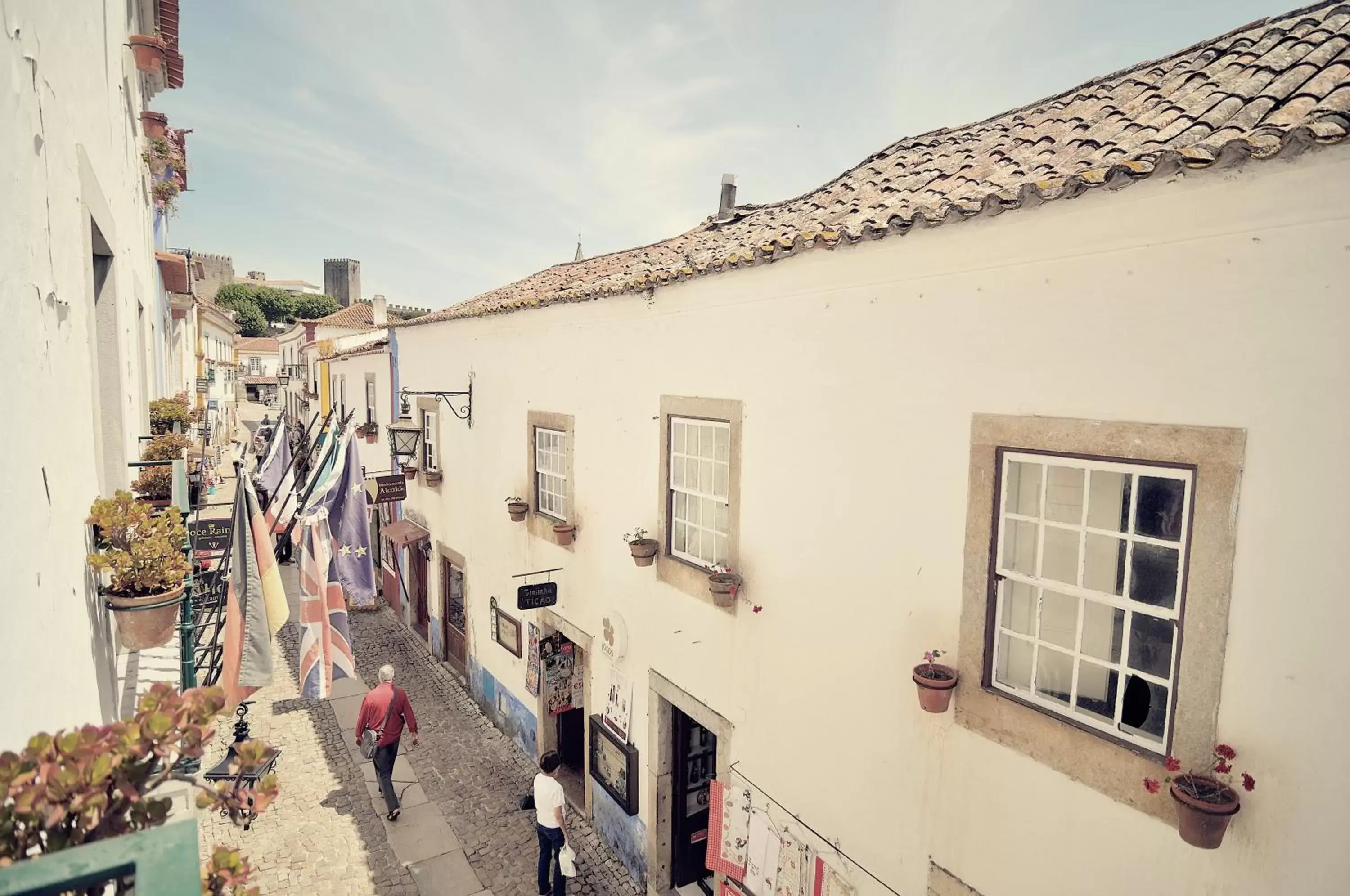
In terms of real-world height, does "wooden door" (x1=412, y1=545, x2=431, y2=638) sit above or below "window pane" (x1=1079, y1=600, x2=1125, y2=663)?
below

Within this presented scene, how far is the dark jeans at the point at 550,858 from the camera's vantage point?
711cm

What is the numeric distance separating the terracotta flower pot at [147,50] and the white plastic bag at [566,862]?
8474 mm

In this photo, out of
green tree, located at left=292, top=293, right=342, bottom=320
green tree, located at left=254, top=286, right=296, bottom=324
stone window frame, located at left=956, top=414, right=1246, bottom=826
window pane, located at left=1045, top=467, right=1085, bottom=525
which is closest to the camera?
stone window frame, located at left=956, top=414, right=1246, bottom=826

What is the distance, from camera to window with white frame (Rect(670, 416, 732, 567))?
6.03 m

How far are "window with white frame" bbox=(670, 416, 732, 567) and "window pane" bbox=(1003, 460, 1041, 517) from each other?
2.34m

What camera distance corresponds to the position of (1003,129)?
228 inches

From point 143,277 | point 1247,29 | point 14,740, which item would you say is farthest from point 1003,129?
point 143,277

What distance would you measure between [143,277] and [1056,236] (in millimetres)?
8897

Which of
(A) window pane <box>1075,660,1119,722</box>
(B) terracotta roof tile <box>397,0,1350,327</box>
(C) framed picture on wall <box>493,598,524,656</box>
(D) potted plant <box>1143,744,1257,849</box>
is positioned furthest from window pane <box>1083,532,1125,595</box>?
(C) framed picture on wall <box>493,598,524,656</box>

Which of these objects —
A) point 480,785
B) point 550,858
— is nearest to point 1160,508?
point 550,858

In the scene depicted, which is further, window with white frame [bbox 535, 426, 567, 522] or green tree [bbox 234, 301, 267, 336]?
green tree [bbox 234, 301, 267, 336]

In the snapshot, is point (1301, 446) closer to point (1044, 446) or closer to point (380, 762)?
point (1044, 446)

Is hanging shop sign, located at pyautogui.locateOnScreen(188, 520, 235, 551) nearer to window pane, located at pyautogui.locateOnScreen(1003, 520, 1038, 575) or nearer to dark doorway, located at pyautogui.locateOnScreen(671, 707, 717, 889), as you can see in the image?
dark doorway, located at pyautogui.locateOnScreen(671, 707, 717, 889)

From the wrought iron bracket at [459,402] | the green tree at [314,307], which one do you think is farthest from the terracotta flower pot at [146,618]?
the green tree at [314,307]
